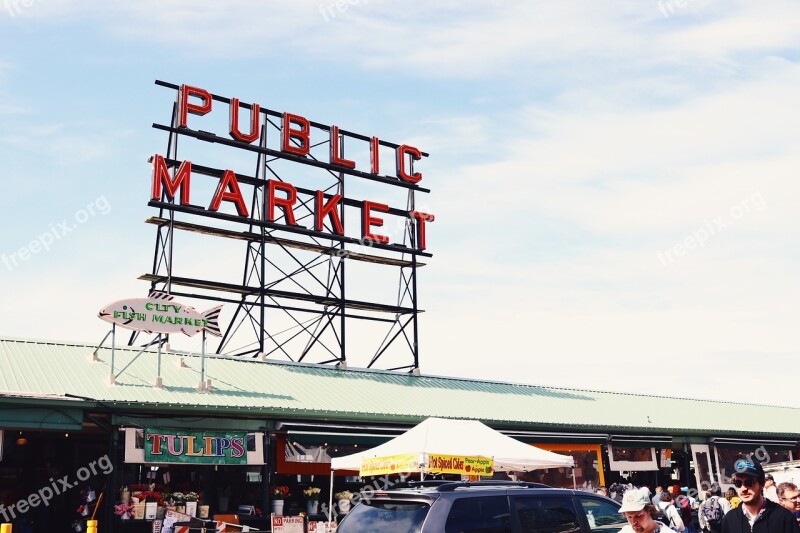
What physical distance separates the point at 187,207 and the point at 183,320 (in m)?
6.18

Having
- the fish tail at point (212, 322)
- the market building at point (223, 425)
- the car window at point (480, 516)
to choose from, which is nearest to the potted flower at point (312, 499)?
the market building at point (223, 425)

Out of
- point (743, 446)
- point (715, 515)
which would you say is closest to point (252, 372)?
point (715, 515)

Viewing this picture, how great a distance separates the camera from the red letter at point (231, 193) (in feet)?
→ 87.1

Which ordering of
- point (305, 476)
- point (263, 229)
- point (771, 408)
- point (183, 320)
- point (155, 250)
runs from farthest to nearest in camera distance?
point (771, 408) → point (263, 229) → point (155, 250) → point (305, 476) → point (183, 320)

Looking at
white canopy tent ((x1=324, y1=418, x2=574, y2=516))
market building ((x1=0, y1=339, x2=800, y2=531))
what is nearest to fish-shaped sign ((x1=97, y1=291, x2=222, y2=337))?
market building ((x1=0, y1=339, x2=800, y2=531))

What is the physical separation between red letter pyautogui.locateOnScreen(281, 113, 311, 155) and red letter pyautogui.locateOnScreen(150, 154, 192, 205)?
13.6 ft

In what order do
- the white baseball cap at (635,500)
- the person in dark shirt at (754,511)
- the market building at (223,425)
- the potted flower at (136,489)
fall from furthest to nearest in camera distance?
the potted flower at (136,489)
the market building at (223,425)
the person in dark shirt at (754,511)
the white baseball cap at (635,500)

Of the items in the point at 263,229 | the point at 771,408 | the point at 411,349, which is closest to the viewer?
the point at 263,229

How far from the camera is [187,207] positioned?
25688 millimetres

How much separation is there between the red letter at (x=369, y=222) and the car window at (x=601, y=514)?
19663 mm

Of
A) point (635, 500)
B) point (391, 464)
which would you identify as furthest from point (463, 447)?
point (635, 500)

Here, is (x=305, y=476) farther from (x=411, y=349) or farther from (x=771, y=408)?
(x=771, y=408)

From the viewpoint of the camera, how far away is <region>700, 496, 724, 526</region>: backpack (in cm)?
1870

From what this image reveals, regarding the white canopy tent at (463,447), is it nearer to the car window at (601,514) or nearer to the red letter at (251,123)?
the car window at (601,514)
